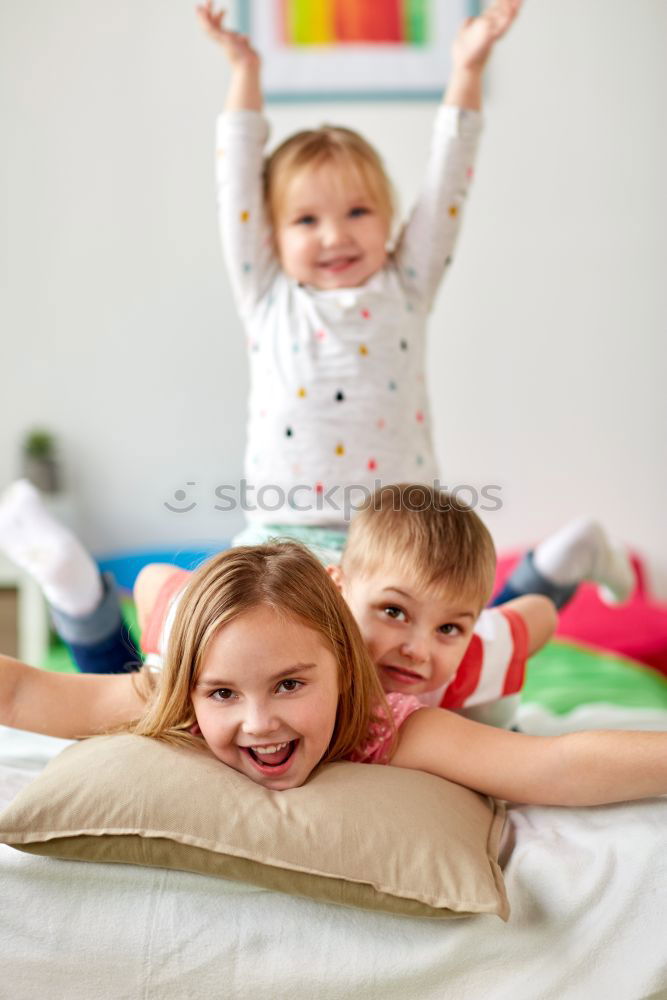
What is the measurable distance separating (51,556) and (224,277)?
1.39m

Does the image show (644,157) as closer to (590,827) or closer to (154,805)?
(590,827)

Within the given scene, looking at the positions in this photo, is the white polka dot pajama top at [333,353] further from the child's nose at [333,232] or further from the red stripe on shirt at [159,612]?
the red stripe on shirt at [159,612]

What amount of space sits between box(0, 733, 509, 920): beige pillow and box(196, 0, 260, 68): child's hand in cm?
119

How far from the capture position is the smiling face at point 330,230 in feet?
5.40

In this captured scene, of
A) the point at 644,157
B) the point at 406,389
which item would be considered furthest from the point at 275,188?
the point at 644,157

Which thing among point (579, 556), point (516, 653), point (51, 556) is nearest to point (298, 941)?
point (516, 653)

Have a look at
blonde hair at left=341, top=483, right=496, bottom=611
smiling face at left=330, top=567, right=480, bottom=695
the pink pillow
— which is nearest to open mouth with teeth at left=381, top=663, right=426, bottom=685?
smiling face at left=330, top=567, right=480, bottom=695

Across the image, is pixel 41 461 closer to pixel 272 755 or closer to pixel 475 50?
pixel 475 50

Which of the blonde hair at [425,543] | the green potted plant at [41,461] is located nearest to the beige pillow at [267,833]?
the blonde hair at [425,543]

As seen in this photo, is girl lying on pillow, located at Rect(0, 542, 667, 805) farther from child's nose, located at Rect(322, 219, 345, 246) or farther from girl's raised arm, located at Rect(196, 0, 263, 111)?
girl's raised arm, located at Rect(196, 0, 263, 111)

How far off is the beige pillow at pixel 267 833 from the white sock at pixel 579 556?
0.80m

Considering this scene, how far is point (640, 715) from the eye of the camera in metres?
1.48

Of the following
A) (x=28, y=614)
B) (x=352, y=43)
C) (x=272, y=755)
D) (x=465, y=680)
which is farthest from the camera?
(x=352, y=43)

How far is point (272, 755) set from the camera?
3.21 feet
